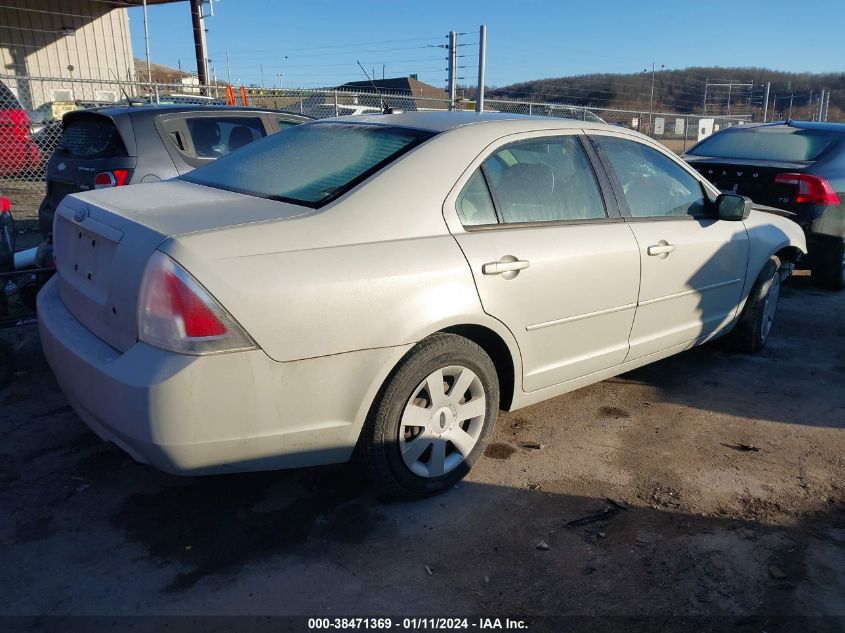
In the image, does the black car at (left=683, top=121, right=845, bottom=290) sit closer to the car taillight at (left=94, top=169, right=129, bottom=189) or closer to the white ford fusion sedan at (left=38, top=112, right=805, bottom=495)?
the white ford fusion sedan at (left=38, top=112, right=805, bottom=495)

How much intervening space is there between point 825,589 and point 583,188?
2099mm

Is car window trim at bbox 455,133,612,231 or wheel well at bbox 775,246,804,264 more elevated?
car window trim at bbox 455,133,612,231

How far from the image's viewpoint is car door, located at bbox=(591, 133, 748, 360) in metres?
Result: 3.79

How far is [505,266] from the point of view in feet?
9.92

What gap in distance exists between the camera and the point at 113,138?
5.66 m

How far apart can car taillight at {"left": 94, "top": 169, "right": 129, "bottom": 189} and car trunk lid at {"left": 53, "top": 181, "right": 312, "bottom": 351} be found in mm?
2531

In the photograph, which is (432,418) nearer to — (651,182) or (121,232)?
(121,232)

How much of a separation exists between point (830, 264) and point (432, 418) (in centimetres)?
557

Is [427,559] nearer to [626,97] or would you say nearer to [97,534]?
[97,534]

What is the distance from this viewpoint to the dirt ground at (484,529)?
95.5 inches

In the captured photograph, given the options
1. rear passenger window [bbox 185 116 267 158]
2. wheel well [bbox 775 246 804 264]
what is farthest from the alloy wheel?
rear passenger window [bbox 185 116 267 158]

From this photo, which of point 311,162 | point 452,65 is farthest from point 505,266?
point 452,65

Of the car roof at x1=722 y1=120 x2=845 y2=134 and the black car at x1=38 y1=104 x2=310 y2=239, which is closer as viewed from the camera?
the black car at x1=38 y1=104 x2=310 y2=239

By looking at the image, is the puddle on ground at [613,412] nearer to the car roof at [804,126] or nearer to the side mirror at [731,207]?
the side mirror at [731,207]
